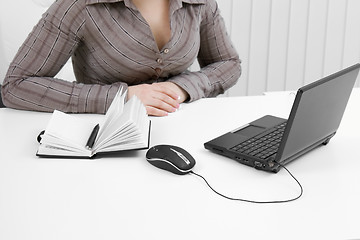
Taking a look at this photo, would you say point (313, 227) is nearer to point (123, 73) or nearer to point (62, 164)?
point (62, 164)

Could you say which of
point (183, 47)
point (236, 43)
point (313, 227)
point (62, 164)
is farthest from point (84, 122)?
point (236, 43)

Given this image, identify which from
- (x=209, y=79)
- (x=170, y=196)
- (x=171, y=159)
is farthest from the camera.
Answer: (x=209, y=79)

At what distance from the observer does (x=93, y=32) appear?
1.56 m

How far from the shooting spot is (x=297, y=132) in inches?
44.3

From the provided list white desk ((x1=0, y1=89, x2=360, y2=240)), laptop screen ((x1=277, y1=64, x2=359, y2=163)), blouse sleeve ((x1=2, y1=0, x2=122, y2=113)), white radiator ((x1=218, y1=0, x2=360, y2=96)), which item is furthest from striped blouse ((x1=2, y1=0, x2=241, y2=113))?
white radiator ((x1=218, y1=0, x2=360, y2=96))

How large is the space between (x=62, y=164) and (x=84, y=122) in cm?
19

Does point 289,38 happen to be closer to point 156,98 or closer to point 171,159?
point 156,98

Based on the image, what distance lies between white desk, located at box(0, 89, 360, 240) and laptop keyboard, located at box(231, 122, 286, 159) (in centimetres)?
4

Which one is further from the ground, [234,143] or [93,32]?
[93,32]

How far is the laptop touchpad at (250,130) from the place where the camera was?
1312 mm

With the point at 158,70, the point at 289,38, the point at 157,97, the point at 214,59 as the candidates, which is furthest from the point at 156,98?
the point at 289,38

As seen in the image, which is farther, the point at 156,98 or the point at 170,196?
the point at 156,98

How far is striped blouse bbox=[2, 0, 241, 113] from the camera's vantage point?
1.51 metres

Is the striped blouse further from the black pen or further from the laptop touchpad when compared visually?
the laptop touchpad
